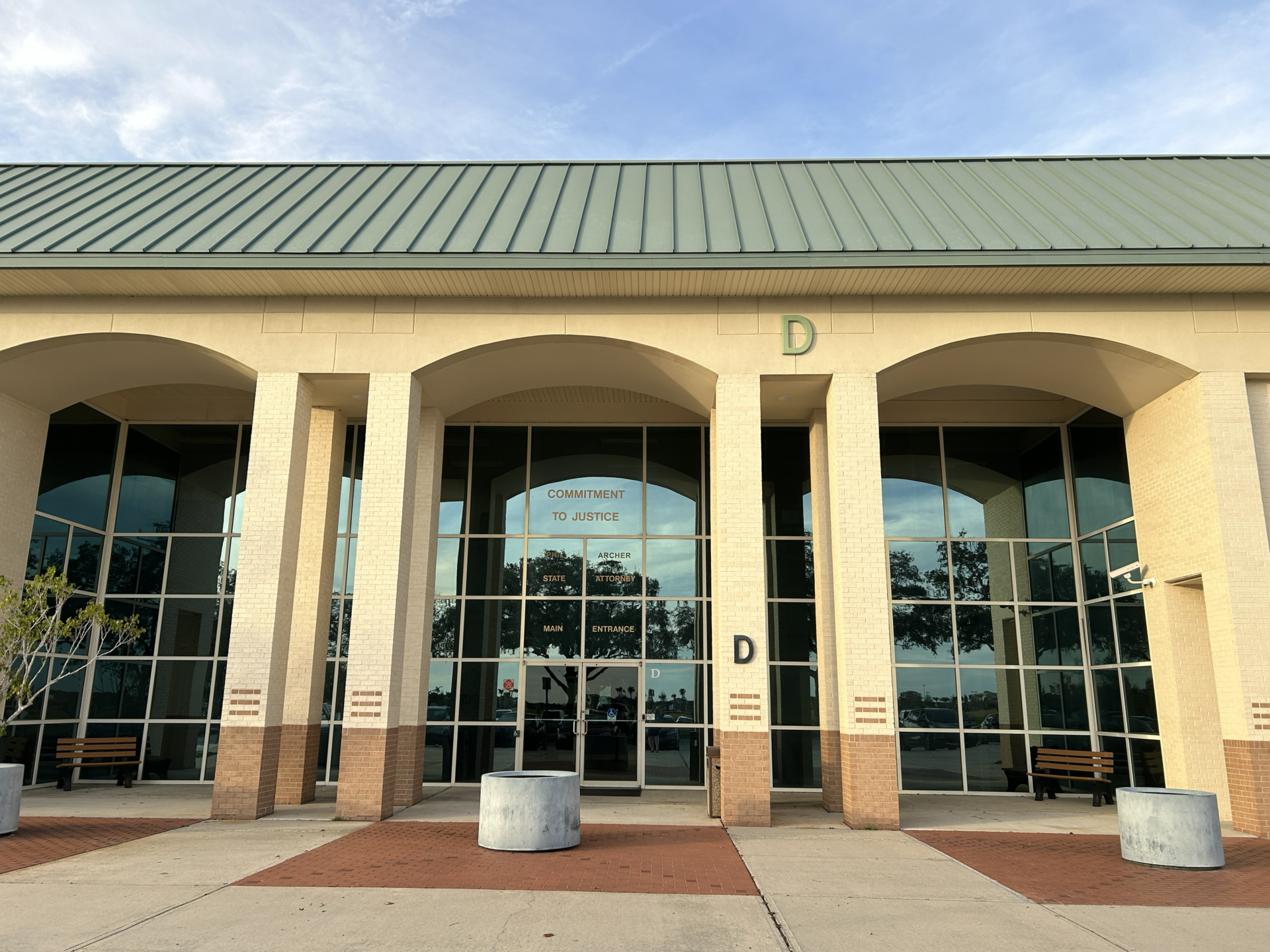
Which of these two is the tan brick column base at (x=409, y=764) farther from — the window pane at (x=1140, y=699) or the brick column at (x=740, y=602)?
the window pane at (x=1140, y=699)

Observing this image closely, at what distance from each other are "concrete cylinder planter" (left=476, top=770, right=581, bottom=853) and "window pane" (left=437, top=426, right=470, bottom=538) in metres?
8.25

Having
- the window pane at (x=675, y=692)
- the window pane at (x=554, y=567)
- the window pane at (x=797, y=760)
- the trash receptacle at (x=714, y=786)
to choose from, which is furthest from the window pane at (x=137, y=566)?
the window pane at (x=797, y=760)

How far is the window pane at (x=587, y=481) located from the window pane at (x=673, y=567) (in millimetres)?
552

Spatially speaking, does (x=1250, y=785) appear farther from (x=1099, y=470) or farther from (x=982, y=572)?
(x=1099, y=470)

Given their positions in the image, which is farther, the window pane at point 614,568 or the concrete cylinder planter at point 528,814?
the window pane at point 614,568

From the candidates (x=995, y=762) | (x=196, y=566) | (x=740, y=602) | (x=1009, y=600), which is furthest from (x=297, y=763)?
(x=1009, y=600)

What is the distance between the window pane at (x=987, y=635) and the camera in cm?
1723

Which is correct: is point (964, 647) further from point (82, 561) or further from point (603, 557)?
point (82, 561)

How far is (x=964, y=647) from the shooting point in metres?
17.3

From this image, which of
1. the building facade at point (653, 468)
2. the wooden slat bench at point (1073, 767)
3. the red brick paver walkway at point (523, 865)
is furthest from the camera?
the wooden slat bench at point (1073, 767)

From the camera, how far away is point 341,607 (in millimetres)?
17172

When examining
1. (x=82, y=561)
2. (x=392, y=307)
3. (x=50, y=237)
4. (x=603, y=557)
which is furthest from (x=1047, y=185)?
(x=82, y=561)

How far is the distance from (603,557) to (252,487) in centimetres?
674

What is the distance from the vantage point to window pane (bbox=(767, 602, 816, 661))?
1722 centimetres
